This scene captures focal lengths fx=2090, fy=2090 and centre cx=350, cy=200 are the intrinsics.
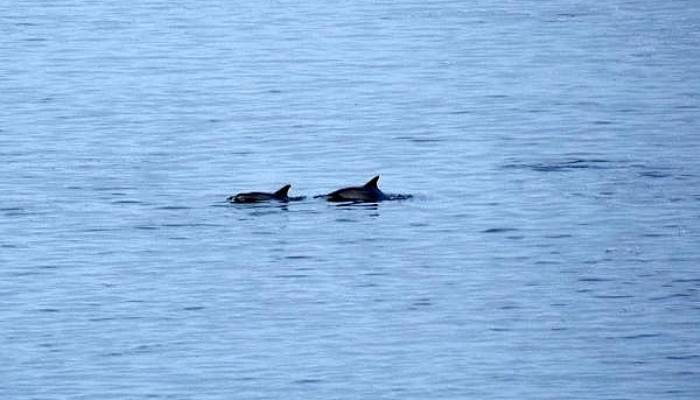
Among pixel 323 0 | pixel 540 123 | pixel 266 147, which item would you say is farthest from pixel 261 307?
pixel 323 0

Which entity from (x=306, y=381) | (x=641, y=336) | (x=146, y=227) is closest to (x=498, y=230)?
(x=146, y=227)

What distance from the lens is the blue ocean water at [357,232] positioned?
2233 cm

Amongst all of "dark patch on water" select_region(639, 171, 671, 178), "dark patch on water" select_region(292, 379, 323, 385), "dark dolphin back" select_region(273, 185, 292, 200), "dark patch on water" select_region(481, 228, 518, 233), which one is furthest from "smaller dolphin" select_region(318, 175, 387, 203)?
"dark patch on water" select_region(292, 379, 323, 385)

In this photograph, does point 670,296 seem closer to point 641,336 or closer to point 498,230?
point 641,336

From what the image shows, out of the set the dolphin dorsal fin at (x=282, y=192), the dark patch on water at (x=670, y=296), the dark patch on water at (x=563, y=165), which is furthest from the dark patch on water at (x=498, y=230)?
the dark patch on water at (x=563, y=165)

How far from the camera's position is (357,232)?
28891 millimetres

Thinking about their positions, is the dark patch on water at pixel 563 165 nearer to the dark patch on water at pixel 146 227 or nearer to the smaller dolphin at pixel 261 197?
the smaller dolphin at pixel 261 197

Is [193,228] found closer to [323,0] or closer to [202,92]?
[202,92]

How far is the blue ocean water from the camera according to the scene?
73.3 feet

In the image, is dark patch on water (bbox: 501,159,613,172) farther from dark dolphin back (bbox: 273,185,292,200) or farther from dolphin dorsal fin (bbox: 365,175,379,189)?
dark dolphin back (bbox: 273,185,292,200)

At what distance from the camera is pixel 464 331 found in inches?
927

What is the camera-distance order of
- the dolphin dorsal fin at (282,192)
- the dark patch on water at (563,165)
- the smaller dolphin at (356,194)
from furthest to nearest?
the dark patch on water at (563,165) → the smaller dolphin at (356,194) → the dolphin dorsal fin at (282,192)

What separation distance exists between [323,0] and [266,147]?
44.4 meters

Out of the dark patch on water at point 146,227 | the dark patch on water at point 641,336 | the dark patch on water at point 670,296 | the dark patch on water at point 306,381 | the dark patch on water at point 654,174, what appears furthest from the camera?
the dark patch on water at point 654,174
